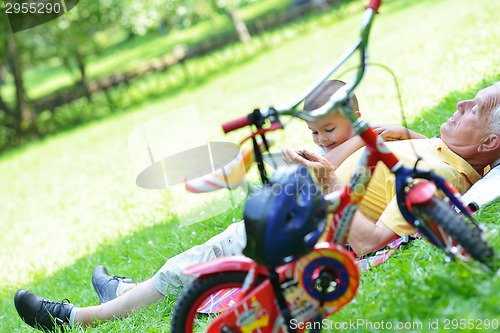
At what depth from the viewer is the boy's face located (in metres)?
4.00

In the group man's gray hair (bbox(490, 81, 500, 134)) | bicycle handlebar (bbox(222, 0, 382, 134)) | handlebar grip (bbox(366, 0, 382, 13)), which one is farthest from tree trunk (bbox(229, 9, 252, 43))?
bicycle handlebar (bbox(222, 0, 382, 134))

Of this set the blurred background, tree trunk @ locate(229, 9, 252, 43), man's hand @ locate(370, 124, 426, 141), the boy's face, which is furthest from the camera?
tree trunk @ locate(229, 9, 252, 43)

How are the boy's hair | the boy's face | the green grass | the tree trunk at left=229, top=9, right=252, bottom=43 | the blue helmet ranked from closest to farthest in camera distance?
the blue helmet, the green grass, the boy's face, the boy's hair, the tree trunk at left=229, top=9, right=252, bottom=43

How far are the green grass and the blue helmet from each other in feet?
1.74

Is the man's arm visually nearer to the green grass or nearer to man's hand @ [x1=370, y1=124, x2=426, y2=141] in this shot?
the green grass

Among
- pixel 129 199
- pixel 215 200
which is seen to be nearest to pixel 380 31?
pixel 129 199

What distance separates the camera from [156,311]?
397 cm

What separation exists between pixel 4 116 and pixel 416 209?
52.0 feet

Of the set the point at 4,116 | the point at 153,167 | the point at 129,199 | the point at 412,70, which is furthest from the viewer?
the point at 4,116

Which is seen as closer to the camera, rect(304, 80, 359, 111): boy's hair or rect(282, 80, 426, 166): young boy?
rect(282, 80, 426, 166): young boy

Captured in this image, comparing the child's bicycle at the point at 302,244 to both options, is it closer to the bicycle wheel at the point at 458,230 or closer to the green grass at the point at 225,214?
the bicycle wheel at the point at 458,230

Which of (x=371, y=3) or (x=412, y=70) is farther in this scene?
(x=412, y=70)

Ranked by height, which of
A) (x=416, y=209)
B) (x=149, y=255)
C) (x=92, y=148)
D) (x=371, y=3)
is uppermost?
(x=371, y=3)

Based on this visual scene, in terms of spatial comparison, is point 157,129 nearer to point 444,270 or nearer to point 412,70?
point 444,270
